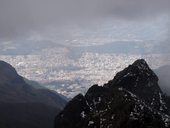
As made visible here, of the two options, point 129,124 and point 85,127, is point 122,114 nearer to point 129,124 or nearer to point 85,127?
point 129,124

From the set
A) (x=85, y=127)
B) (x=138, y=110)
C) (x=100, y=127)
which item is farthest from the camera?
(x=85, y=127)

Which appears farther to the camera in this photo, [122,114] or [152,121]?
[122,114]

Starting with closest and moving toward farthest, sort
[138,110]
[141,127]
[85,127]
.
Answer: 1. [141,127]
2. [138,110]
3. [85,127]

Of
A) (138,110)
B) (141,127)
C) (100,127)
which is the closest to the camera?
(141,127)

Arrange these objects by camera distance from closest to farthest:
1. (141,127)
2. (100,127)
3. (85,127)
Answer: (141,127), (100,127), (85,127)

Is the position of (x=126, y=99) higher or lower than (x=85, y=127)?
higher

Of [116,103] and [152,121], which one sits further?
[116,103]

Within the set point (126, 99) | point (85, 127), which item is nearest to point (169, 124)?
point (126, 99)

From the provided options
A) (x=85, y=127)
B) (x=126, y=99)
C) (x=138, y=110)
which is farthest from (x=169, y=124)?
(x=85, y=127)

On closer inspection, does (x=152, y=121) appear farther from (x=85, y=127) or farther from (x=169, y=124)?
(x=85, y=127)
